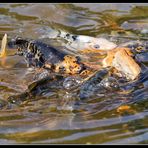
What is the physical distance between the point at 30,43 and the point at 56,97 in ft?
2.78

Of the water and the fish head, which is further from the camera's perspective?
the fish head

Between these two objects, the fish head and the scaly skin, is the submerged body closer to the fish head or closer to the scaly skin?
the scaly skin

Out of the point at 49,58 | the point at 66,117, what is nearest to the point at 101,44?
the point at 49,58

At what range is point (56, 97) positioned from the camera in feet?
12.6

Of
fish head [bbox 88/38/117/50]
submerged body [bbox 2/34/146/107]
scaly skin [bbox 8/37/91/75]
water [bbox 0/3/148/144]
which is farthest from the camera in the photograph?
fish head [bbox 88/38/117/50]

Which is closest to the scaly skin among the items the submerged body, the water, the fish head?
the submerged body

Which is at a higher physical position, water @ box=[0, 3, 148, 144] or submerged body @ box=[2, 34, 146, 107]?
submerged body @ box=[2, 34, 146, 107]

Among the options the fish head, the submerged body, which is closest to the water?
the submerged body

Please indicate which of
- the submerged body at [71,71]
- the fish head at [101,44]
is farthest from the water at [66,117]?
the fish head at [101,44]

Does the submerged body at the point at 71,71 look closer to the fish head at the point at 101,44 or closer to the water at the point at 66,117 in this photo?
the water at the point at 66,117

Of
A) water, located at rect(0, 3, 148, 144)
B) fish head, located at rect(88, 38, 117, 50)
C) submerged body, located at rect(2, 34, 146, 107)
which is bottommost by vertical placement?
water, located at rect(0, 3, 148, 144)

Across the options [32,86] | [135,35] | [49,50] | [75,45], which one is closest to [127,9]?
[135,35]

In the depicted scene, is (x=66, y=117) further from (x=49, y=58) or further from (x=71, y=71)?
(x=49, y=58)

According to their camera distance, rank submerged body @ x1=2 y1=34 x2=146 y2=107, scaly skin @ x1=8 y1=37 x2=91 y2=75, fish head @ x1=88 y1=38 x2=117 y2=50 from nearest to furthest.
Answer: submerged body @ x1=2 y1=34 x2=146 y2=107 → scaly skin @ x1=8 y1=37 x2=91 y2=75 → fish head @ x1=88 y1=38 x2=117 y2=50
